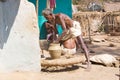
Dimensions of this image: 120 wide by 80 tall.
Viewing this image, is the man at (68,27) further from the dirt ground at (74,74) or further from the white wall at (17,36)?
the white wall at (17,36)

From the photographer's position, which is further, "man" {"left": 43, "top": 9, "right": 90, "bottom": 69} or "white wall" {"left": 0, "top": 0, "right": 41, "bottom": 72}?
"man" {"left": 43, "top": 9, "right": 90, "bottom": 69}

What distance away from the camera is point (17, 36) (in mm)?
6398

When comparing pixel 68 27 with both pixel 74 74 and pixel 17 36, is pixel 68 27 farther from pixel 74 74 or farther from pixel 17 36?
pixel 17 36

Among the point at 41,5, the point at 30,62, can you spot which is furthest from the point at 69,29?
the point at 41,5

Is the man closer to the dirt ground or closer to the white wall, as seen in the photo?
the dirt ground

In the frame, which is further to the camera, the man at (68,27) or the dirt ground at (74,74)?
the man at (68,27)

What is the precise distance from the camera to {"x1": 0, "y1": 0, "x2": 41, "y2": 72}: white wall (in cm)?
632

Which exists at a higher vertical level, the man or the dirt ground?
the man

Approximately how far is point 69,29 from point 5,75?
89.2 inches

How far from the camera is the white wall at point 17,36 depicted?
6.32 m

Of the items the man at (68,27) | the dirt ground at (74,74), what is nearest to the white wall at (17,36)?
the dirt ground at (74,74)

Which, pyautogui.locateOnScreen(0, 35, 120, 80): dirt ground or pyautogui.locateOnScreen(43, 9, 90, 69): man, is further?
pyautogui.locateOnScreen(43, 9, 90, 69): man

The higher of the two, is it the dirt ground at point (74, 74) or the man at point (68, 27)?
the man at point (68, 27)

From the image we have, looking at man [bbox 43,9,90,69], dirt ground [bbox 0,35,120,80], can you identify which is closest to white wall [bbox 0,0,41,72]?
dirt ground [bbox 0,35,120,80]
